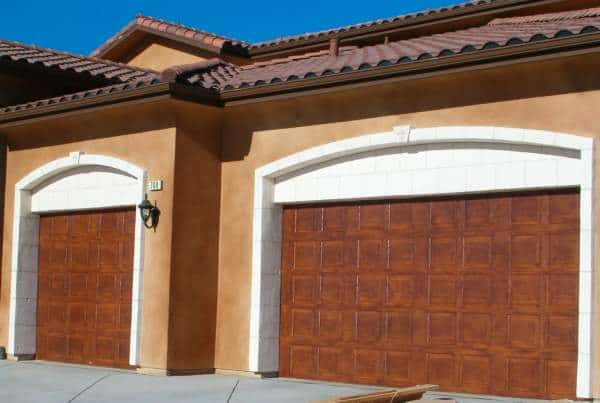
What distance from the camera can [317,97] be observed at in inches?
539

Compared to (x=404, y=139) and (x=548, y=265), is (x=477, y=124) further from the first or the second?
(x=548, y=265)

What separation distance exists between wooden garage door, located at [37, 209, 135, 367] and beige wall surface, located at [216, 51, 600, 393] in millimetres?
1840

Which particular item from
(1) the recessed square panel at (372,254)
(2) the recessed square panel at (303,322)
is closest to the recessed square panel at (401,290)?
(1) the recessed square panel at (372,254)

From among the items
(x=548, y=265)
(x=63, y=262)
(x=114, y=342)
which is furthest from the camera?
(x=63, y=262)

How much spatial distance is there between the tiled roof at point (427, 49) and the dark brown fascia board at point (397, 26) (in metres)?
0.32

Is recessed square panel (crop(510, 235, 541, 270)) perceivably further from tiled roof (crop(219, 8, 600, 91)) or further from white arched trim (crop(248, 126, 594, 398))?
tiled roof (crop(219, 8, 600, 91))

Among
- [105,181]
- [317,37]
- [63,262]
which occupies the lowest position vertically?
[63,262]

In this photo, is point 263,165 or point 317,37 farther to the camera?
point 317,37

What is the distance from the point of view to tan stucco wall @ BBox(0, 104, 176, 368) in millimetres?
14250

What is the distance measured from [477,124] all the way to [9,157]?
9.10 metres

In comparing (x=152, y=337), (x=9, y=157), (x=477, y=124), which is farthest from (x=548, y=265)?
(x=9, y=157)

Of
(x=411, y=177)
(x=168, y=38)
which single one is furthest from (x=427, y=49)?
(x=168, y=38)

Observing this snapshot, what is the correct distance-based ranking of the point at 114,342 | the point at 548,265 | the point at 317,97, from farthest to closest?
the point at 114,342
the point at 317,97
the point at 548,265

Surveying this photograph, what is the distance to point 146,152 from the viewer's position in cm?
1479
